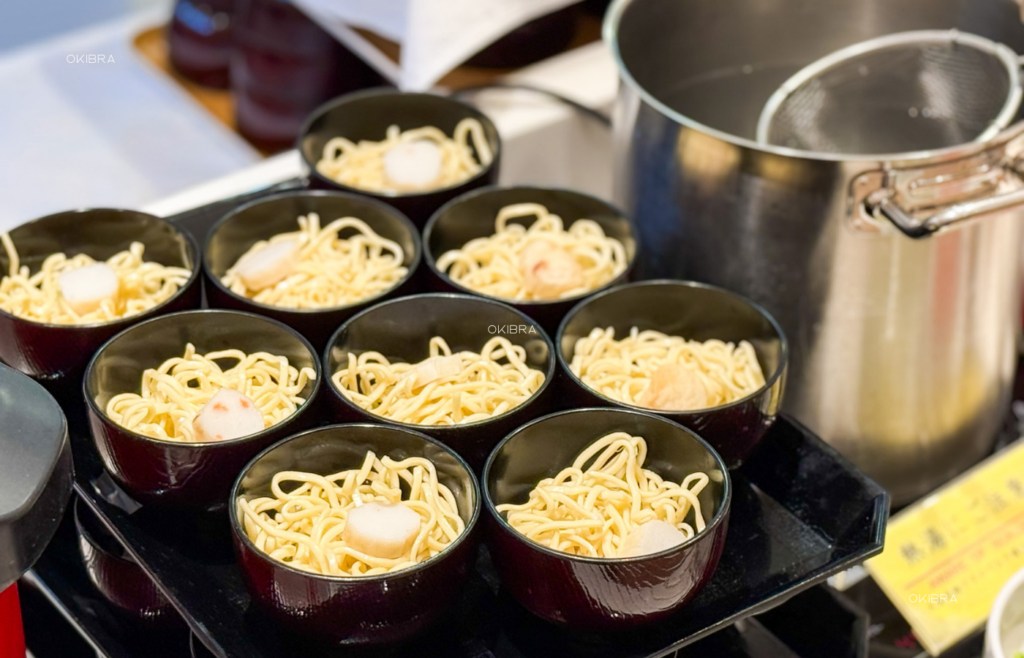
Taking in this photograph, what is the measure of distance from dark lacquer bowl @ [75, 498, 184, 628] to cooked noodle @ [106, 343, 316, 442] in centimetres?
11

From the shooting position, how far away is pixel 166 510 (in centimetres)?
79

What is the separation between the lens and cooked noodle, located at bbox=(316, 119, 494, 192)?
1.11 meters

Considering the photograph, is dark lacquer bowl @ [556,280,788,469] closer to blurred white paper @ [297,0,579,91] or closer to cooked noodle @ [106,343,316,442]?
cooked noodle @ [106,343,316,442]

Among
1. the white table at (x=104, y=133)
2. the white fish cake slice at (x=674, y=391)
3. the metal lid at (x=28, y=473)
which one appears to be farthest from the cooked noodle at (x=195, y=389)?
the white table at (x=104, y=133)

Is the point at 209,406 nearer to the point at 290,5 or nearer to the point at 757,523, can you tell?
the point at 757,523

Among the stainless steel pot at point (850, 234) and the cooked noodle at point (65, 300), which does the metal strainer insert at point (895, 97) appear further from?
the cooked noodle at point (65, 300)

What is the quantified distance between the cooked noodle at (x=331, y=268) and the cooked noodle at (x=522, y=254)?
0.18 feet

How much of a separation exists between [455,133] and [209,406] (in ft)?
1.59

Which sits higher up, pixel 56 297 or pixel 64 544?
pixel 56 297

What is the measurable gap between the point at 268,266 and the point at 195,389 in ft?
0.49

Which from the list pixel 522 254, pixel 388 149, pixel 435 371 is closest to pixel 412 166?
pixel 388 149

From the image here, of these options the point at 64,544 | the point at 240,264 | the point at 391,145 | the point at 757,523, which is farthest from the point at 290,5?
the point at 757,523

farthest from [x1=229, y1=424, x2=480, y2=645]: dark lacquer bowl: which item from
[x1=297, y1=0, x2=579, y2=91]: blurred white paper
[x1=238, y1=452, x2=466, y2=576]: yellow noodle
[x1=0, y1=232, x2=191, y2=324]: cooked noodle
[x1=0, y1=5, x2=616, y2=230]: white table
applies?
[x1=0, y1=5, x2=616, y2=230]: white table

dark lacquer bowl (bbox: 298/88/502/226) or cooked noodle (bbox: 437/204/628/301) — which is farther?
dark lacquer bowl (bbox: 298/88/502/226)
